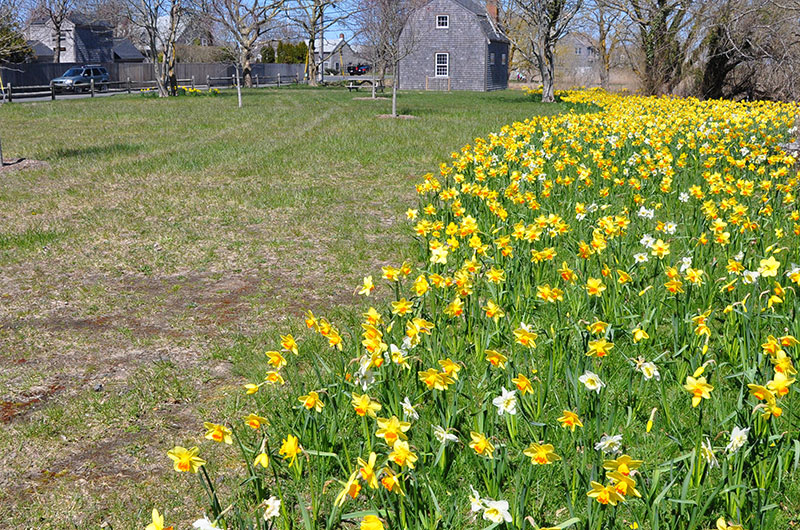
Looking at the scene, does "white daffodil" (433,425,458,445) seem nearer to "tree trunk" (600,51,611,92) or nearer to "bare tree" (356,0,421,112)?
"bare tree" (356,0,421,112)

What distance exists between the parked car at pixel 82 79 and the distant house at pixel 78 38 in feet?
84.7

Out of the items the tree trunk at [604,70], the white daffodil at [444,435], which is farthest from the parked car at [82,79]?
the white daffodil at [444,435]

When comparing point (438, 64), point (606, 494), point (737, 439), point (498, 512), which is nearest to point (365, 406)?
point (498, 512)

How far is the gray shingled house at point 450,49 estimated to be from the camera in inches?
1954

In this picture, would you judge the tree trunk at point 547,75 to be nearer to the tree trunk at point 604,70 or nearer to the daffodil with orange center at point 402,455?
the tree trunk at point 604,70

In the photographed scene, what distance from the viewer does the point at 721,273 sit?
5074mm

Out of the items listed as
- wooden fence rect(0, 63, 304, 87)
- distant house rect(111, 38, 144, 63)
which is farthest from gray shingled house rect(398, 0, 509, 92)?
distant house rect(111, 38, 144, 63)

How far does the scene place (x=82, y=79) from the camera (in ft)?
132

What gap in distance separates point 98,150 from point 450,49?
39.6 m

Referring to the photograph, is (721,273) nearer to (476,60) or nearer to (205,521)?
(205,521)

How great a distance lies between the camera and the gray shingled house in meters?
49.6

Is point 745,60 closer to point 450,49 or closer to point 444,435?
point 450,49

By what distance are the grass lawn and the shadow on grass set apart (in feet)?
0.20

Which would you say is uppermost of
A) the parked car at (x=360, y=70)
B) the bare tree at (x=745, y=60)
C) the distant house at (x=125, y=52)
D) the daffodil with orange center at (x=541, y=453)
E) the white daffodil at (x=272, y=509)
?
the distant house at (x=125, y=52)
